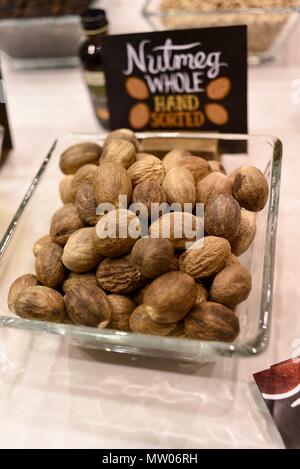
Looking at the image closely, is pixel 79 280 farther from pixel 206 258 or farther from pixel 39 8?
pixel 39 8

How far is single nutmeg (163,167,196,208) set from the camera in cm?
70

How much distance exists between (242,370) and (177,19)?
0.81 m

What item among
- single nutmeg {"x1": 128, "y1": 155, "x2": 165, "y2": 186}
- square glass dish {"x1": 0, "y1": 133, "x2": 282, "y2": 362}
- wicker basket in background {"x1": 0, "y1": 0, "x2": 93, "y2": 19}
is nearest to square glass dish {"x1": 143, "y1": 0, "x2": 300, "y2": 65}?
wicker basket in background {"x1": 0, "y1": 0, "x2": 93, "y2": 19}

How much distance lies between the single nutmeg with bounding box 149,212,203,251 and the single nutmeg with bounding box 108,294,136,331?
0.09m

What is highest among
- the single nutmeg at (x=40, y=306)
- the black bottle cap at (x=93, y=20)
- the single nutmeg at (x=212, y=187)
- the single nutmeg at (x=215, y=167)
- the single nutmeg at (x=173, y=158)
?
the black bottle cap at (x=93, y=20)

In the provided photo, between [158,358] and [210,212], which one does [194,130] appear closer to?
[210,212]

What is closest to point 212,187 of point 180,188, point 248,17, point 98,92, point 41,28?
point 180,188

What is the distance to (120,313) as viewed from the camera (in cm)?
61

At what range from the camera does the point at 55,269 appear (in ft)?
2.18

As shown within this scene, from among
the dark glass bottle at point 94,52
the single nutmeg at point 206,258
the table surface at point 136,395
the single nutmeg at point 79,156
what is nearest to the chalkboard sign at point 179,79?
the dark glass bottle at point 94,52

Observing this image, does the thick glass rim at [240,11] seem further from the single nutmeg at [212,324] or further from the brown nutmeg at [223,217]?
the single nutmeg at [212,324]

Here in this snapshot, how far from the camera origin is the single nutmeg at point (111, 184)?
68 centimetres

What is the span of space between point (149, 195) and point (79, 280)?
0.15 metres

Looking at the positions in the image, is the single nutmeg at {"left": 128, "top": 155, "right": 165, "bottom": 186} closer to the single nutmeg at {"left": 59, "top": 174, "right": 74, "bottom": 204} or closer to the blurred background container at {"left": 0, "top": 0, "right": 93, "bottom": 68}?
the single nutmeg at {"left": 59, "top": 174, "right": 74, "bottom": 204}
